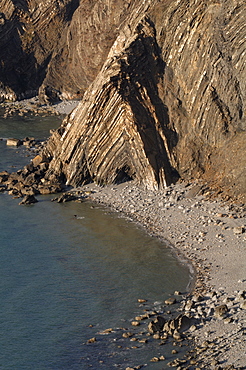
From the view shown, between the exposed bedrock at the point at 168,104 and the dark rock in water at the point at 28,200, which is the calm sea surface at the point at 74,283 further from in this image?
the exposed bedrock at the point at 168,104

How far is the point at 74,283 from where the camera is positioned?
31625 mm

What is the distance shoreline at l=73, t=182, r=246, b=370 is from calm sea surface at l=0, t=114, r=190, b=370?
108 centimetres

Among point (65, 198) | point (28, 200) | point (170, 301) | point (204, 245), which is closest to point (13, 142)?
point (28, 200)

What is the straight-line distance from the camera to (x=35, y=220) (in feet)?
133

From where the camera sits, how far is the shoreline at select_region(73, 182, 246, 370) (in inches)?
1006

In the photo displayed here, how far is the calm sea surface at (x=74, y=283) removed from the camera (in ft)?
84.3

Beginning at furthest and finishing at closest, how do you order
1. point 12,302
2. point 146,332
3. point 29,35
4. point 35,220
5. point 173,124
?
point 29,35, point 173,124, point 35,220, point 12,302, point 146,332

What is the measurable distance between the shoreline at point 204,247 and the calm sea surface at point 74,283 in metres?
1.08

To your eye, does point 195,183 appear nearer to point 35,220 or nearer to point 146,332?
point 35,220

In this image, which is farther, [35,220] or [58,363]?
[35,220]

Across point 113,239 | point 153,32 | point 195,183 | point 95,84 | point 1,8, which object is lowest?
point 113,239

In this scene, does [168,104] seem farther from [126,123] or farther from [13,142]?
[13,142]

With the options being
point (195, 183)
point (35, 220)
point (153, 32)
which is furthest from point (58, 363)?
point (153, 32)

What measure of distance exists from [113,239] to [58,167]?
11.7m
